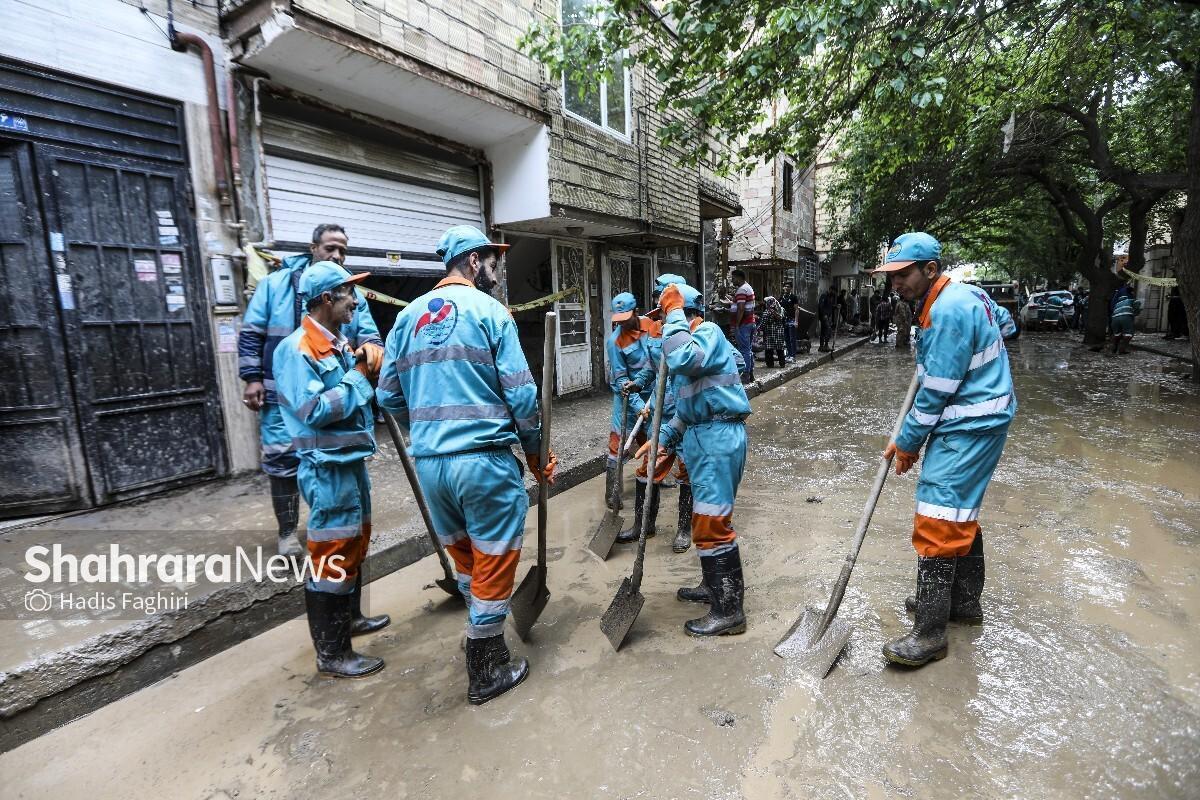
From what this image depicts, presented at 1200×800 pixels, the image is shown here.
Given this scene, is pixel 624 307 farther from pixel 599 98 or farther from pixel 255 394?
pixel 599 98

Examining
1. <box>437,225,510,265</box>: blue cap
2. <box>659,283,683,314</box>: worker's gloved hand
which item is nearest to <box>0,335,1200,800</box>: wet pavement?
<box>659,283,683,314</box>: worker's gloved hand

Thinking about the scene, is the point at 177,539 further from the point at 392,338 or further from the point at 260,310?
the point at 392,338

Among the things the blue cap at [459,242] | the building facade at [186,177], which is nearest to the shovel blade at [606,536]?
the blue cap at [459,242]

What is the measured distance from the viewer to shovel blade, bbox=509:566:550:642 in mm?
2959

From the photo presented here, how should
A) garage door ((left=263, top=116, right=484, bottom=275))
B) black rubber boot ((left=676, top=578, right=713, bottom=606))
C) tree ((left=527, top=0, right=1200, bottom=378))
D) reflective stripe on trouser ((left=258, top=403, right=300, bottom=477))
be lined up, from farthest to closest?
garage door ((left=263, top=116, right=484, bottom=275)) → tree ((left=527, top=0, right=1200, bottom=378)) → reflective stripe on trouser ((left=258, top=403, right=300, bottom=477)) → black rubber boot ((left=676, top=578, right=713, bottom=606))

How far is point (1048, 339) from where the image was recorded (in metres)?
20.6

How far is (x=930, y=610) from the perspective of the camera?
8.71 feet

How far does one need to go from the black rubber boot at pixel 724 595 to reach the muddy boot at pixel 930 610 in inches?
26.5

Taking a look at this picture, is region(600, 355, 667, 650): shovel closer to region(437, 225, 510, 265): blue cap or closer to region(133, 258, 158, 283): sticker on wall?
region(437, 225, 510, 265): blue cap

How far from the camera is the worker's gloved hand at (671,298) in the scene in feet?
10.1

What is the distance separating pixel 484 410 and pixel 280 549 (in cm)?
207

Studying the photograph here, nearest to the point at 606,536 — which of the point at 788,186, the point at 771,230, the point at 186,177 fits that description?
the point at 186,177

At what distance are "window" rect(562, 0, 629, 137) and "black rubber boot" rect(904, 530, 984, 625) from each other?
6738 mm

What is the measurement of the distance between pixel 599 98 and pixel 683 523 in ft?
22.7
